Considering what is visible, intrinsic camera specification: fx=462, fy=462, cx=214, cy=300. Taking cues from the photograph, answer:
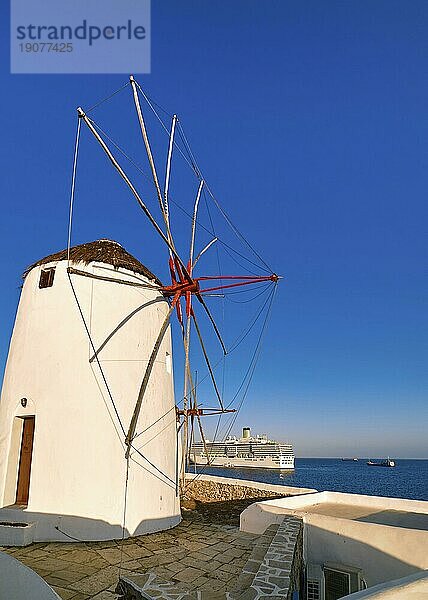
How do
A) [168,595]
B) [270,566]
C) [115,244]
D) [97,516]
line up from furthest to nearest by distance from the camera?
1. [115,244]
2. [97,516]
3. [270,566]
4. [168,595]

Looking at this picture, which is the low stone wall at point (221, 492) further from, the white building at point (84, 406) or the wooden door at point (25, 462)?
the wooden door at point (25, 462)

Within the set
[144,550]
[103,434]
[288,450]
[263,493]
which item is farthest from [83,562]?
[288,450]

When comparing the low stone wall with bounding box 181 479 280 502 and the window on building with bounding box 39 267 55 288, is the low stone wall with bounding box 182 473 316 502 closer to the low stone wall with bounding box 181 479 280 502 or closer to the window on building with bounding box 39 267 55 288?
the low stone wall with bounding box 181 479 280 502

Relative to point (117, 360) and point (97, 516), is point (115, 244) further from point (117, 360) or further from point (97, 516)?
point (97, 516)

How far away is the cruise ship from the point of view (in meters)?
63.1

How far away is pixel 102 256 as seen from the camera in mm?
9688

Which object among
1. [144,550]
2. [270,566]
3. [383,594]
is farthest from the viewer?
[144,550]

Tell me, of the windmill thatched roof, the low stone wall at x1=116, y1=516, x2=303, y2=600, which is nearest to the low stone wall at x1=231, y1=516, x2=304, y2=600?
the low stone wall at x1=116, y1=516, x2=303, y2=600

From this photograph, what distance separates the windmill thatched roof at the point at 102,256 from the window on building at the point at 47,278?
0.80 feet

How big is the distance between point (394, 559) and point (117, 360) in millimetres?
5767

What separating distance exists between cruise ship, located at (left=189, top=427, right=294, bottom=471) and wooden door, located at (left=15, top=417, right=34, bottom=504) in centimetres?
5476

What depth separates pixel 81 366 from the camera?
8859 mm

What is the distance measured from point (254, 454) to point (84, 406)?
60.3m

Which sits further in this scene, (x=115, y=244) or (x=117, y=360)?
(x=115, y=244)
